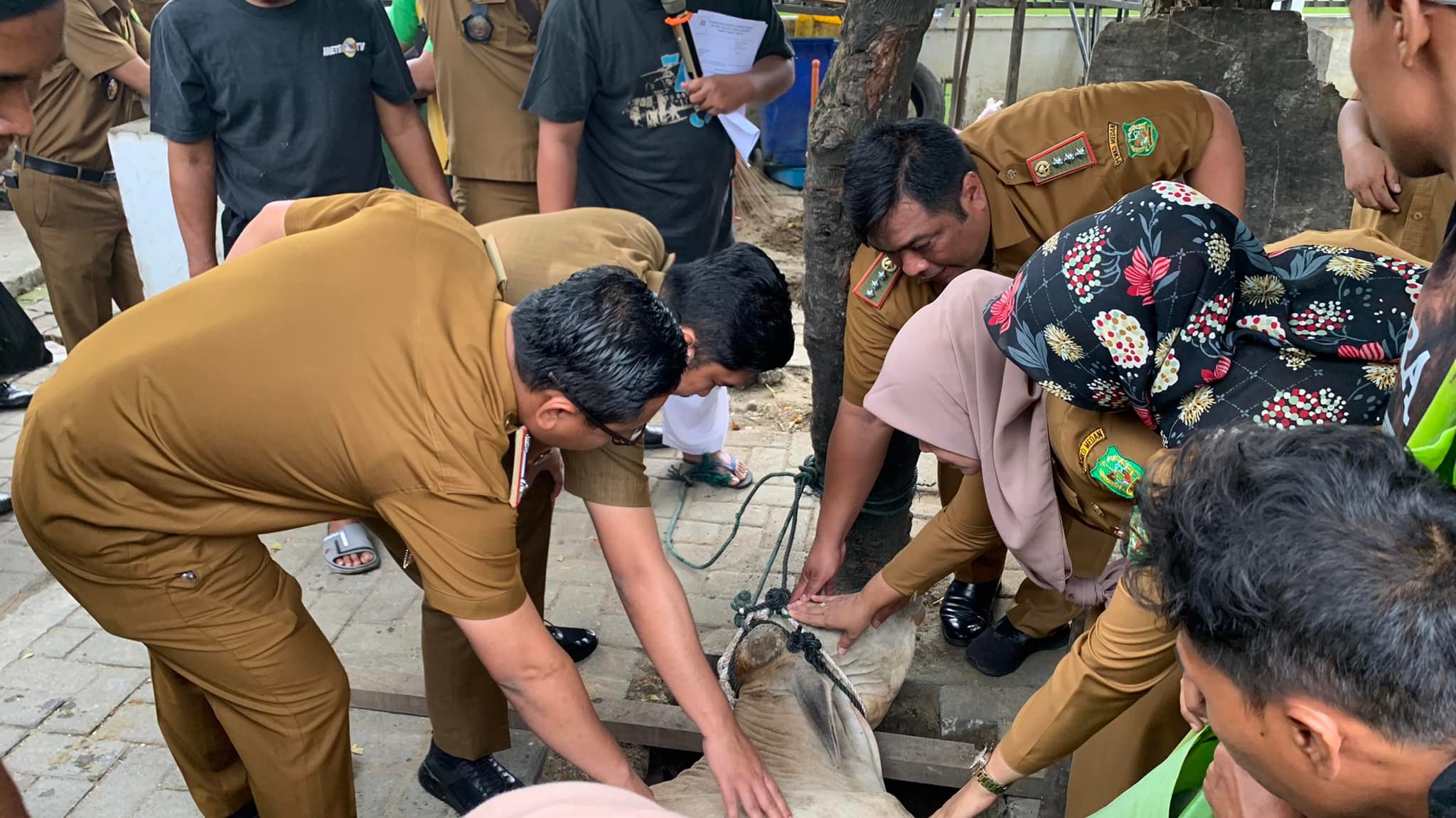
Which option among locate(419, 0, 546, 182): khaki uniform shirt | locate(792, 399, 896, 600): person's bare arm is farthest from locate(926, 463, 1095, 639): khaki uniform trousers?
locate(419, 0, 546, 182): khaki uniform shirt

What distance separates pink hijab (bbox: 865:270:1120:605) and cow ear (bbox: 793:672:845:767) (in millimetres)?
564

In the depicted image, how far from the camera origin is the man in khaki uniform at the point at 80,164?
13.7 feet

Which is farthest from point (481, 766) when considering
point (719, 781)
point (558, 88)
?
point (558, 88)

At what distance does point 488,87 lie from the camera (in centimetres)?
388

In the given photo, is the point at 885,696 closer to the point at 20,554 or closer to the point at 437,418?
the point at 437,418

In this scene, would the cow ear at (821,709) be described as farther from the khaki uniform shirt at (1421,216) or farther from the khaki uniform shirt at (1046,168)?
the khaki uniform shirt at (1421,216)

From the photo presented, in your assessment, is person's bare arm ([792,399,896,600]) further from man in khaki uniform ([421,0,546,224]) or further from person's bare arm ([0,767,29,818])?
man in khaki uniform ([421,0,546,224])

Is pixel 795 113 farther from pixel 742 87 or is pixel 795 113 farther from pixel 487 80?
pixel 742 87

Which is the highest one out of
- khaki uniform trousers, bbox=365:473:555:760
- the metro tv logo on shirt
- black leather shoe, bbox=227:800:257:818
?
the metro tv logo on shirt

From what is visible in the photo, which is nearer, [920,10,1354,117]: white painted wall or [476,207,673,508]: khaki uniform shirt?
[476,207,673,508]: khaki uniform shirt

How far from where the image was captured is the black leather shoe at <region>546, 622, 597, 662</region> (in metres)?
3.21

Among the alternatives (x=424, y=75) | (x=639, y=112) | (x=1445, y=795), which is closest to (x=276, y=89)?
(x=639, y=112)

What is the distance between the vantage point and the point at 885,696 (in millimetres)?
2549

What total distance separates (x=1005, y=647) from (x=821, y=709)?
0.95 metres
